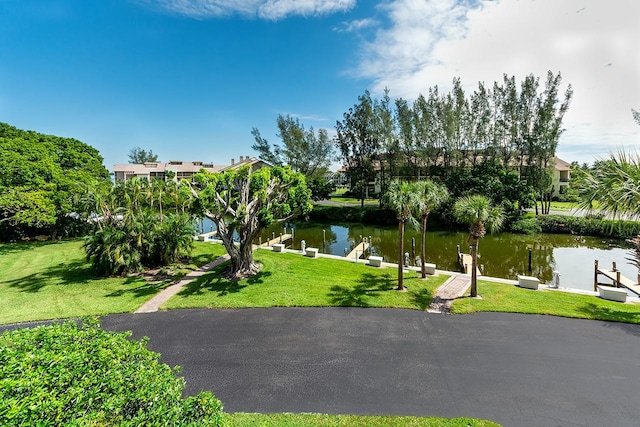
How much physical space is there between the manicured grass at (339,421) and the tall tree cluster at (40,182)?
20.4 metres

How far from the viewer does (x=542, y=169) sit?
3278 centimetres

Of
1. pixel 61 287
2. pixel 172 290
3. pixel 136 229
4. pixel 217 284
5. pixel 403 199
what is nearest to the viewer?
pixel 403 199

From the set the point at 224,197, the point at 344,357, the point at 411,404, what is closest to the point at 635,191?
the point at 411,404

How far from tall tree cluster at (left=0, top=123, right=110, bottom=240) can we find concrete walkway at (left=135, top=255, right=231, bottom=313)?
10463 mm

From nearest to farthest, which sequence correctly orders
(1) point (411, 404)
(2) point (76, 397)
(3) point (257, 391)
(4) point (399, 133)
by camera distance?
1. (2) point (76, 397)
2. (1) point (411, 404)
3. (3) point (257, 391)
4. (4) point (399, 133)

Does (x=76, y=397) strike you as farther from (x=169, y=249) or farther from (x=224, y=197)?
(x=169, y=249)

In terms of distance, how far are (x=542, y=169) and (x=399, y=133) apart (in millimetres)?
15901

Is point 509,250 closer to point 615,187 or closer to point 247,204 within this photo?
point 615,187

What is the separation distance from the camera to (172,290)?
13789mm

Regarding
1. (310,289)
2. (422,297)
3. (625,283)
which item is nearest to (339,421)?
(310,289)

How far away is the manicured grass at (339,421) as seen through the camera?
6.11 m

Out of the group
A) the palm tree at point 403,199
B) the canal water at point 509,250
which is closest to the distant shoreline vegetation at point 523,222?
the canal water at point 509,250

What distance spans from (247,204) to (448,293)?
10481mm

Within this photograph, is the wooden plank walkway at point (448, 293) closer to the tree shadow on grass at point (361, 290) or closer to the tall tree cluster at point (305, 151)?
the tree shadow on grass at point (361, 290)
